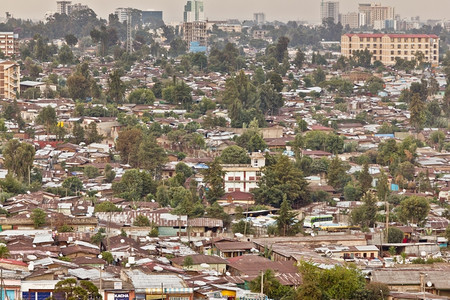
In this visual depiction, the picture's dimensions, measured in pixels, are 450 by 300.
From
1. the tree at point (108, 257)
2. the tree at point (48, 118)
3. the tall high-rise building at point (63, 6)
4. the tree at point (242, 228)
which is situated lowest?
the tree at point (242, 228)

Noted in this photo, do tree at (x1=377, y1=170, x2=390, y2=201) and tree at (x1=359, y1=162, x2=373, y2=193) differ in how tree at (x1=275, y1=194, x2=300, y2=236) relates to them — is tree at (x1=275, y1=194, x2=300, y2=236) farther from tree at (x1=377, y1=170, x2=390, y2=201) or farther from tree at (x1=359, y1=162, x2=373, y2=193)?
tree at (x1=359, y1=162, x2=373, y2=193)

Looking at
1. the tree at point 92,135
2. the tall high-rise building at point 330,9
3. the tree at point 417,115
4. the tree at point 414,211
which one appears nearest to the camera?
the tree at point 414,211

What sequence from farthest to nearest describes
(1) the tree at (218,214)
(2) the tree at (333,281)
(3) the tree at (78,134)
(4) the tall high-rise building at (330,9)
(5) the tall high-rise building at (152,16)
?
(4) the tall high-rise building at (330,9), (5) the tall high-rise building at (152,16), (3) the tree at (78,134), (1) the tree at (218,214), (2) the tree at (333,281)

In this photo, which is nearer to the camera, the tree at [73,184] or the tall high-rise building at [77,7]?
the tree at [73,184]

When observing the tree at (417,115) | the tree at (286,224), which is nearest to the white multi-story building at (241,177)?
the tree at (286,224)

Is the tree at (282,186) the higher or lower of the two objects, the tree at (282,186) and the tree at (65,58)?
the lower

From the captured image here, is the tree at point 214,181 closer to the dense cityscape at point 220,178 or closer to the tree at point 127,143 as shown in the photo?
the dense cityscape at point 220,178

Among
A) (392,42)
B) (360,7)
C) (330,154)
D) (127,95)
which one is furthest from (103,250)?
(360,7)

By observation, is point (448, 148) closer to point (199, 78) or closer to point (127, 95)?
point (127, 95)

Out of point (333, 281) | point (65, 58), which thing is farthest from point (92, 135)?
point (333, 281)
